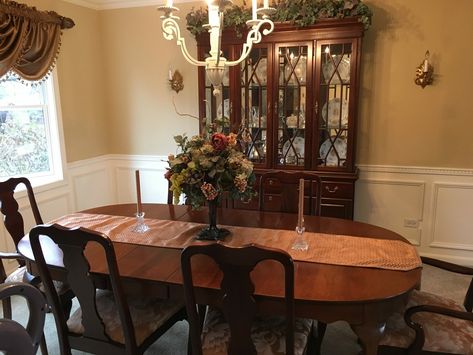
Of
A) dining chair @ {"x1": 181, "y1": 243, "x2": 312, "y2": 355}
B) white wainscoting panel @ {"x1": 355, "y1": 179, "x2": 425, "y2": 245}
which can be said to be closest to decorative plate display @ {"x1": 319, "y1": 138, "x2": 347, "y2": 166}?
white wainscoting panel @ {"x1": 355, "y1": 179, "x2": 425, "y2": 245}

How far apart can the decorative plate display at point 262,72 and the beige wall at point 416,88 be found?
894mm

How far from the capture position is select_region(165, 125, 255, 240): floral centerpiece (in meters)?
1.87

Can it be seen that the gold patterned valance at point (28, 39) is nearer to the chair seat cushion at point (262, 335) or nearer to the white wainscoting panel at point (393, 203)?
the chair seat cushion at point (262, 335)

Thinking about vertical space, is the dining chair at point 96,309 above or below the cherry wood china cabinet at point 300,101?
below

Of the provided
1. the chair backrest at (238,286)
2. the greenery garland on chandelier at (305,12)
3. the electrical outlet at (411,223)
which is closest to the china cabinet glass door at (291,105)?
the greenery garland on chandelier at (305,12)

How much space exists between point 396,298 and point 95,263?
133cm

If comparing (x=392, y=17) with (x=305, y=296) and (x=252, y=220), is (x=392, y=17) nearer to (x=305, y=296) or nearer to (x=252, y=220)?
(x=252, y=220)

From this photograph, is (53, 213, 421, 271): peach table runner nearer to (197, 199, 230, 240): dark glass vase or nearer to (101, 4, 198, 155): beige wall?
(197, 199, 230, 240): dark glass vase

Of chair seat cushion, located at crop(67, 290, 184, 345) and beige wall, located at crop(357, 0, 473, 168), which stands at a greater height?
beige wall, located at crop(357, 0, 473, 168)

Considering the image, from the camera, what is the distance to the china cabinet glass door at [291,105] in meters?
3.36

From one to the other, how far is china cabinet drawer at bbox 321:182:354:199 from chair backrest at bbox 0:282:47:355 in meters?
2.80

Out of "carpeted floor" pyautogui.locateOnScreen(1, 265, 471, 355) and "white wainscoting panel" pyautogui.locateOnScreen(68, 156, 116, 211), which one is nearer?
"carpeted floor" pyautogui.locateOnScreen(1, 265, 471, 355)

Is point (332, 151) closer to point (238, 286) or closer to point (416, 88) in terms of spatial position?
point (416, 88)

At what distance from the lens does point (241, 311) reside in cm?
142
